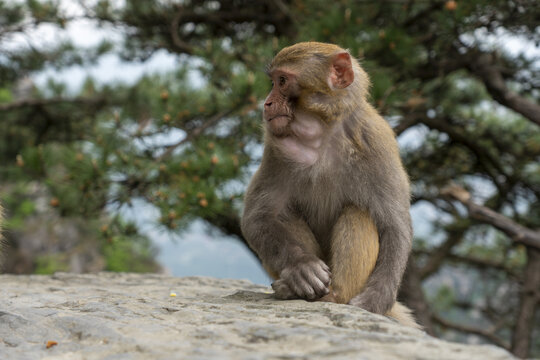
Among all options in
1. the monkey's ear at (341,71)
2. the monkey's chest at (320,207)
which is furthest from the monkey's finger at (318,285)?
the monkey's ear at (341,71)

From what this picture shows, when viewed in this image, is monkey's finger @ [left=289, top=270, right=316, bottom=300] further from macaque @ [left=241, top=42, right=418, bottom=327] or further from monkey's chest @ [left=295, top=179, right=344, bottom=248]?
monkey's chest @ [left=295, top=179, right=344, bottom=248]

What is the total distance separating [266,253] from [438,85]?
4.86m

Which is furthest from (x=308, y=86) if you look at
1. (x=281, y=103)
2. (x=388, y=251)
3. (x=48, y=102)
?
(x=48, y=102)

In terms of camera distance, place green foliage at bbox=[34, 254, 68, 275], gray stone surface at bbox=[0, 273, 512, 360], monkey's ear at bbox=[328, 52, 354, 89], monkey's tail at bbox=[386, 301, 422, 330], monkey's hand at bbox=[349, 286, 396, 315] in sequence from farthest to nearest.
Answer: green foliage at bbox=[34, 254, 68, 275]
monkey's tail at bbox=[386, 301, 422, 330]
monkey's ear at bbox=[328, 52, 354, 89]
monkey's hand at bbox=[349, 286, 396, 315]
gray stone surface at bbox=[0, 273, 512, 360]

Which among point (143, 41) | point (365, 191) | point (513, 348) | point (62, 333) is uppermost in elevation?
point (143, 41)

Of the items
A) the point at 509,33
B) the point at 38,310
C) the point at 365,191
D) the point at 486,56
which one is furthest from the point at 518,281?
the point at 38,310

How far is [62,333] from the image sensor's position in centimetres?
256

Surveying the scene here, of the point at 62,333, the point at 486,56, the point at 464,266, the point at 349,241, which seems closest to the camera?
the point at 62,333

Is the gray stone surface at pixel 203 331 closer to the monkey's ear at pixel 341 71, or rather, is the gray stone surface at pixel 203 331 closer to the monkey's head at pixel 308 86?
the monkey's head at pixel 308 86

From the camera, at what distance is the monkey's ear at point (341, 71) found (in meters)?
3.26

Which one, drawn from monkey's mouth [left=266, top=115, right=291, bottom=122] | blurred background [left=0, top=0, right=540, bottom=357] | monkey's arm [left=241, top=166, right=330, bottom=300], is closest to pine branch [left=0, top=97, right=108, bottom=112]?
blurred background [left=0, top=0, right=540, bottom=357]

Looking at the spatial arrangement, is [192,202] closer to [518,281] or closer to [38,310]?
[38,310]

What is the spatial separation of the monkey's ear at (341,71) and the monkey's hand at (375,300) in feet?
3.67

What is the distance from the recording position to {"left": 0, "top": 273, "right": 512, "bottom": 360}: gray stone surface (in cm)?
202
